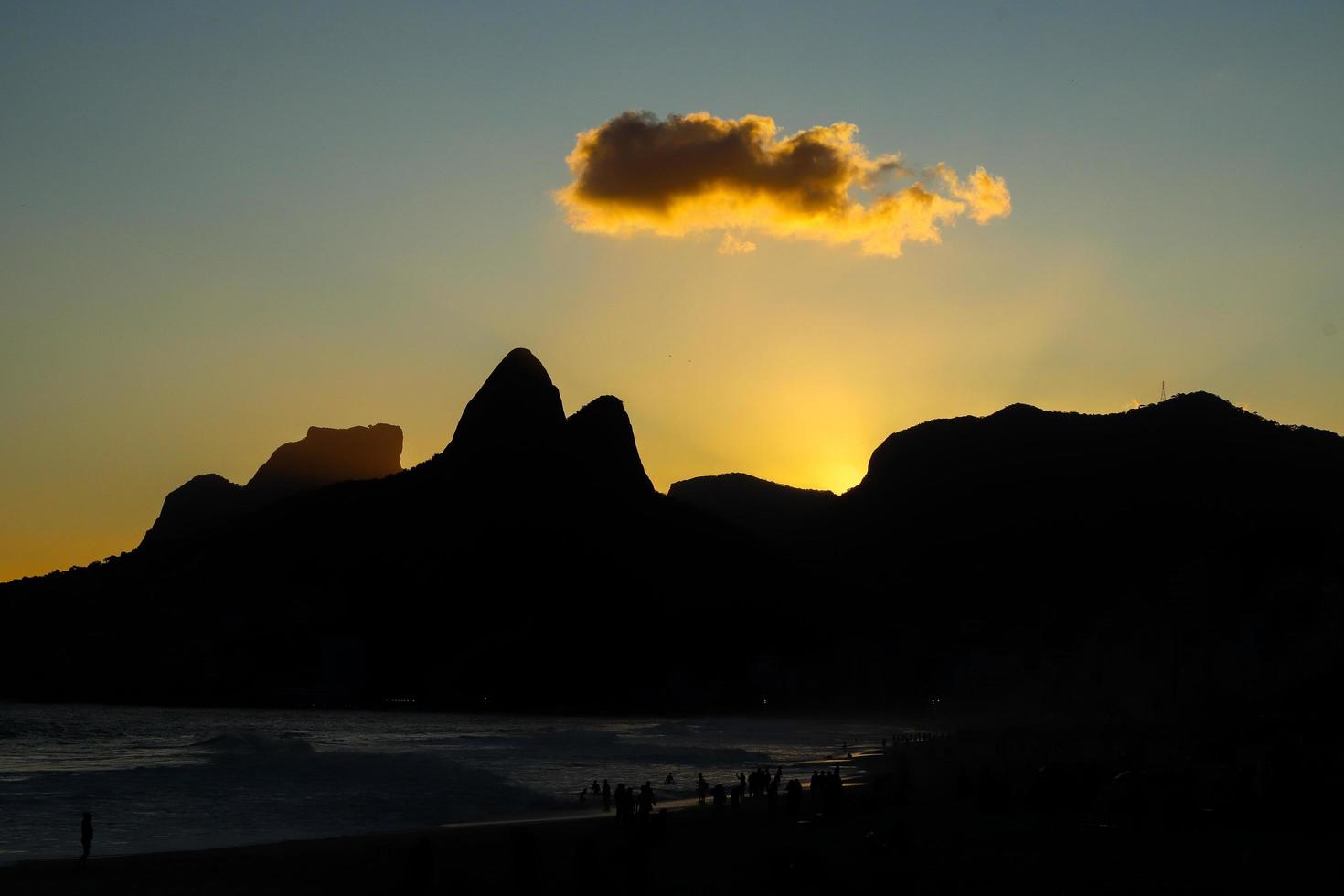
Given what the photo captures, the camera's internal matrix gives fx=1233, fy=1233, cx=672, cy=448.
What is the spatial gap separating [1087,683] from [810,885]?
101681mm

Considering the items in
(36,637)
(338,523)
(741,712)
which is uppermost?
(338,523)

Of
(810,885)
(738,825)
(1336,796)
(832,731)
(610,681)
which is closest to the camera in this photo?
(810,885)

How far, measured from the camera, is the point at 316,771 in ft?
196

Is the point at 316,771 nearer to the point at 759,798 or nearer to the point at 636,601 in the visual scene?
the point at 759,798

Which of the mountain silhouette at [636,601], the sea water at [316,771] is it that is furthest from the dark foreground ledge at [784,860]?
the mountain silhouette at [636,601]

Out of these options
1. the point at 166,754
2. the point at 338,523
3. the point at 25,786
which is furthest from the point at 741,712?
the point at 25,786

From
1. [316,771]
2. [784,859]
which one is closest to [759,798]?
[784,859]

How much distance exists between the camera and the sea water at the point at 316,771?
1455 inches

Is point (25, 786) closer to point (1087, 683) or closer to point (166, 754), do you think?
point (166, 754)

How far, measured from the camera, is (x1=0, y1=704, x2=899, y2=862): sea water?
1455 inches

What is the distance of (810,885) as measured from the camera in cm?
2070

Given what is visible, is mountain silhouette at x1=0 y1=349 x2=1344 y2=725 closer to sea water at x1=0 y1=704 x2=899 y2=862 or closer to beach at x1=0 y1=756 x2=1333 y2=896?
sea water at x1=0 y1=704 x2=899 y2=862

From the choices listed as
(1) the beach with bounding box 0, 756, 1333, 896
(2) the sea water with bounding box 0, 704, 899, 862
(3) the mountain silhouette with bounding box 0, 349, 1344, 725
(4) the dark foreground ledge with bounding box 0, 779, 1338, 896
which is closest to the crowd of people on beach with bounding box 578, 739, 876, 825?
(1) the beach with bounding box 0, 756, 1333, 896

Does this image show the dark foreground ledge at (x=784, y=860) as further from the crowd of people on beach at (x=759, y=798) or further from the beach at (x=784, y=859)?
the crowd of people on beach at (x=759, y=798)
